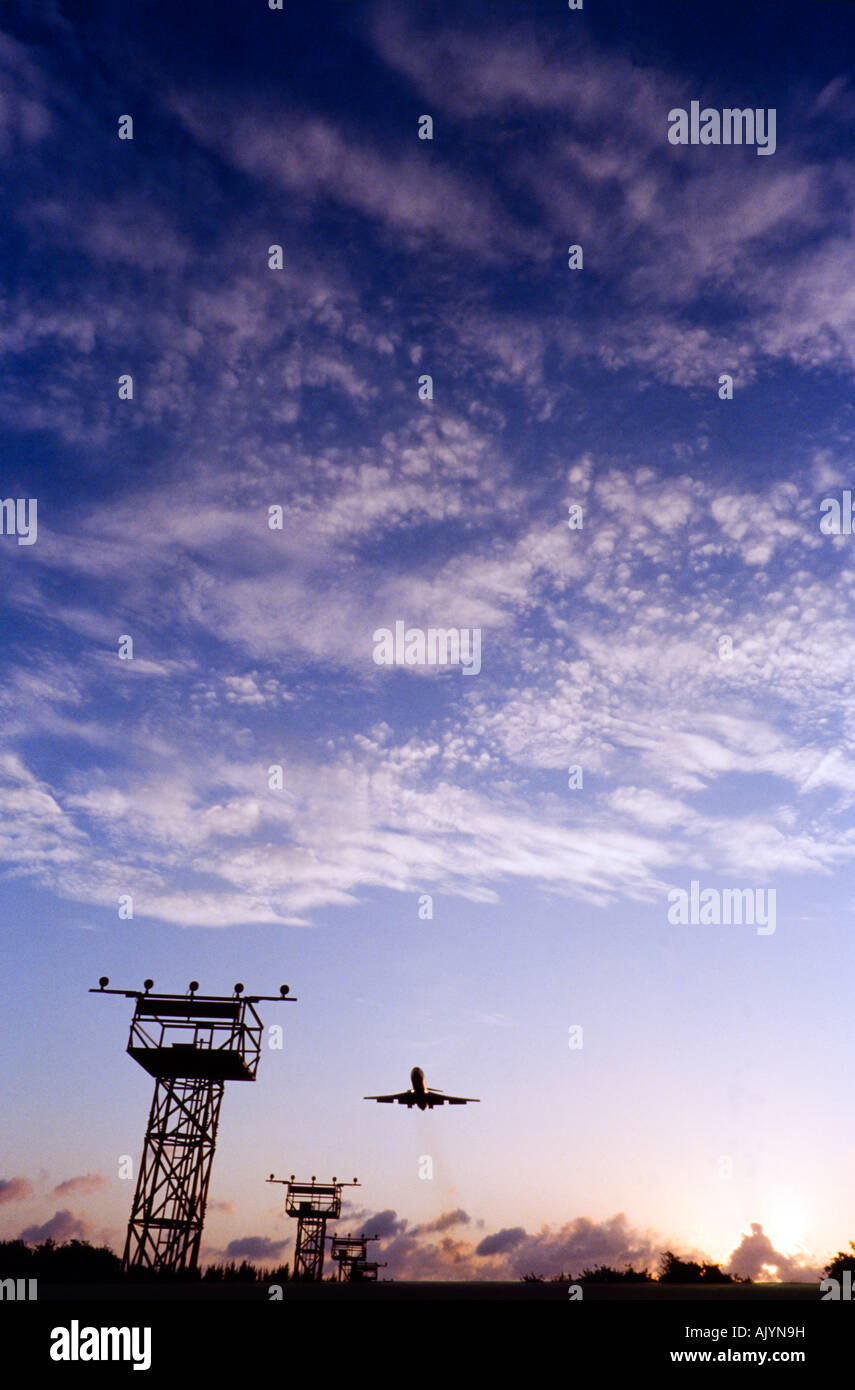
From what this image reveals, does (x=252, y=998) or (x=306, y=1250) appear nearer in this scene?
(x=252, y=998)

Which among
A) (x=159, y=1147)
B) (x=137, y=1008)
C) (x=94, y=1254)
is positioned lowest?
(x=94, y=1254)

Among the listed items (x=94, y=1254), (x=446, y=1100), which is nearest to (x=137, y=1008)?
(x=446, y=1100)

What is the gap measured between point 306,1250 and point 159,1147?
116 feet

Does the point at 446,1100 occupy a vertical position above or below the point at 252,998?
below

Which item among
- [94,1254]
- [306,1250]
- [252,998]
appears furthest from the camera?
[94,1254]
